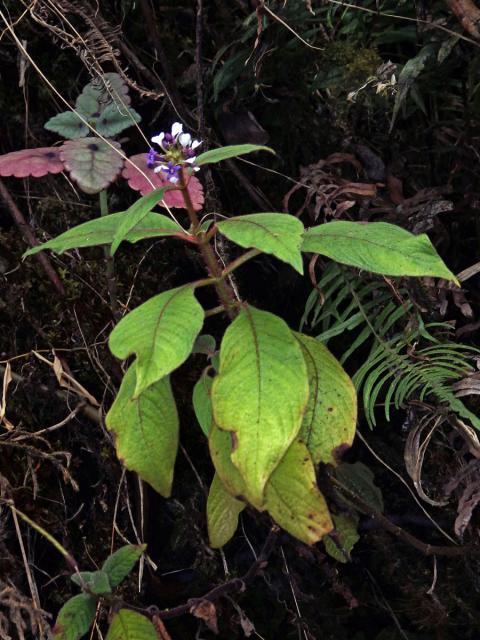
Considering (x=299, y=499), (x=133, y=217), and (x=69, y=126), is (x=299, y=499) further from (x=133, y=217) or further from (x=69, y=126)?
(x=69, y=126)

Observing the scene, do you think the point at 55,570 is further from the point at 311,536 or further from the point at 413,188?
the point at 413,188

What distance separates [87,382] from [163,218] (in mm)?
627

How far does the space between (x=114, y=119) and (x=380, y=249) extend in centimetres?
76

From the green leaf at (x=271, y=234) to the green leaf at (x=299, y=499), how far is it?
1.01 ft

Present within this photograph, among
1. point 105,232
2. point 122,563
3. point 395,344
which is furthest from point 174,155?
point 122,563

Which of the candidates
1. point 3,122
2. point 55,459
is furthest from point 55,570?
point 3,122

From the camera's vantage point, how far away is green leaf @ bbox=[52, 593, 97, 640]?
1.41m

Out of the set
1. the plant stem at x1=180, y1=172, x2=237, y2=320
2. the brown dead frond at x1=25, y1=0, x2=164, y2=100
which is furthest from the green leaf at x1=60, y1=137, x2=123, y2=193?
the plant stem at x1=180, y1=172, x2=237, y2=320

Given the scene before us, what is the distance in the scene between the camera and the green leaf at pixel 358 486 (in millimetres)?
1546

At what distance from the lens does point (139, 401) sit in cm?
129

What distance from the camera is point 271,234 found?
1.06 metres

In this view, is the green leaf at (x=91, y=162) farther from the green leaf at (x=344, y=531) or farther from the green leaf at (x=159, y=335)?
the green leaf at (x=344, y=531)

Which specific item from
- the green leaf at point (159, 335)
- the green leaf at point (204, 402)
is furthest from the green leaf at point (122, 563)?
the green leaf at point (159, 335)

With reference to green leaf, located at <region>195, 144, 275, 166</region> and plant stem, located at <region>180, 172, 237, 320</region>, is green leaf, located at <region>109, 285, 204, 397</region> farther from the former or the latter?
green leaf, located at <region>195, 144, 275, 166</region>
